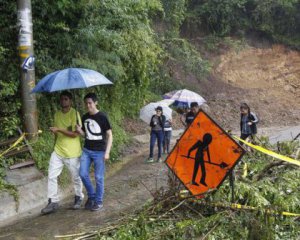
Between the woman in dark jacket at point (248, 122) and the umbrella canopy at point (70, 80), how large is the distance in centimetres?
453

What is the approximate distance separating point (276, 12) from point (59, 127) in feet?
67.1

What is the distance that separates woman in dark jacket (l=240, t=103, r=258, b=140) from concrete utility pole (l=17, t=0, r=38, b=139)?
477 cm

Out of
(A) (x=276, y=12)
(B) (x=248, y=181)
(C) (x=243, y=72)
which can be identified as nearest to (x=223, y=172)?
(B) (x=248, y=181)

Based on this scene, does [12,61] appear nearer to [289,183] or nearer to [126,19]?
[126,19]

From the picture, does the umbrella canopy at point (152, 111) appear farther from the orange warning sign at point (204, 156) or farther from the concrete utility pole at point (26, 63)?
the orange warning sign at point (204, 156)

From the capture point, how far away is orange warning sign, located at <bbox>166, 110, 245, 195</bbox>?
17.3 feet

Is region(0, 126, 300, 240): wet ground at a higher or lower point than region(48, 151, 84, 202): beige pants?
lower

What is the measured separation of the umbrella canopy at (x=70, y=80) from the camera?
250 inches

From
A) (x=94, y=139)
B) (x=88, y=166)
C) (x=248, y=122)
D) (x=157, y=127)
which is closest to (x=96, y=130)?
(x=94, y=139)

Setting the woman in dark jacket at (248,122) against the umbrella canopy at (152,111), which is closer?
the woman in dark jacket at (248,122)

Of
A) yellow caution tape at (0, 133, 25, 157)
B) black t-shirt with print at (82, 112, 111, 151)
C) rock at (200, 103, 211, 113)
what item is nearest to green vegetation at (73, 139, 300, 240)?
black t-shirt with print at (82, 112, 111, 151)

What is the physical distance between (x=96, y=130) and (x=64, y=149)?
1.99ft

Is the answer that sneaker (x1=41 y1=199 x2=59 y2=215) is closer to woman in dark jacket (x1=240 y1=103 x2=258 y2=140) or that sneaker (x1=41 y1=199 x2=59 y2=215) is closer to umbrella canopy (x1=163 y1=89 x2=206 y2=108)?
woman in dark jacket (x1=240 y1=103 x2=258 y2=140)

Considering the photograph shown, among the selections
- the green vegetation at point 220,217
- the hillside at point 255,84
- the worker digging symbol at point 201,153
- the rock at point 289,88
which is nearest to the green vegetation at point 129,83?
the green vegetation at point 220,217
